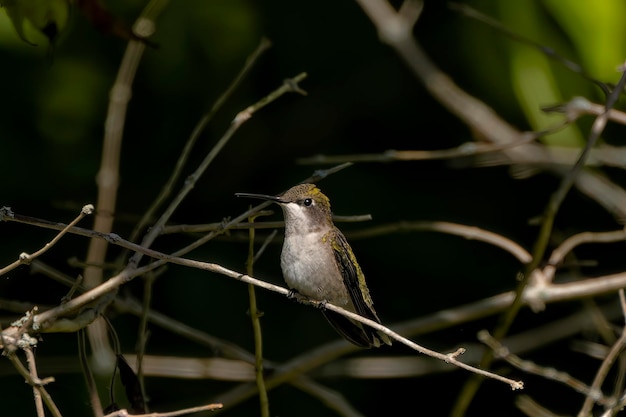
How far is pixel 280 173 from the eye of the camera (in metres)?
5.16

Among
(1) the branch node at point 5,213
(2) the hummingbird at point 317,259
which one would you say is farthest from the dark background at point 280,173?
(1) the branch node at point 5,213

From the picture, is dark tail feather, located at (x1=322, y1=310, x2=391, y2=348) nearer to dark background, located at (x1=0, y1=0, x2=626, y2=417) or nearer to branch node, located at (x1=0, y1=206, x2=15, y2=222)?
branch node, located at (x1=0, y1=206, x2=15, y2=222)

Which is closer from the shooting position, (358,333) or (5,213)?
(5,213)

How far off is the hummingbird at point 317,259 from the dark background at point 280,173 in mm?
1339

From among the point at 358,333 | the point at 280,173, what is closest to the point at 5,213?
the point at 358,333

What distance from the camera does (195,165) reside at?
4.96 metres

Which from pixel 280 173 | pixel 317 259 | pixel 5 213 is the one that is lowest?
pixel 5 213

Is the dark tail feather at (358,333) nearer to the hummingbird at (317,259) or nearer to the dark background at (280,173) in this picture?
the hummingbird at (317,259)

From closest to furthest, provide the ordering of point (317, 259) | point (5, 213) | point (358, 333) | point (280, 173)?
point (5, 213) < point (358, 333) < point (317, 259) < point (280, 173)

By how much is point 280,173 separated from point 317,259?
1835 mm

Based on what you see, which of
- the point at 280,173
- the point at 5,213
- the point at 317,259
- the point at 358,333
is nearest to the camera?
the point at 5,213

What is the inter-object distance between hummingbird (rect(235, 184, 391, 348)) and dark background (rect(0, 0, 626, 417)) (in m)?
1.34

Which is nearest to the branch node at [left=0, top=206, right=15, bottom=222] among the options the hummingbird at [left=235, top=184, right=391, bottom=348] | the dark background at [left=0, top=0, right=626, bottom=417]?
the hummingbird at [left=235, top=184, right=391, bottom=348]

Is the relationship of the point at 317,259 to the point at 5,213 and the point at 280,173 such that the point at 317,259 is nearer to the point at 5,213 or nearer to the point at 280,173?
the point at 5,213
